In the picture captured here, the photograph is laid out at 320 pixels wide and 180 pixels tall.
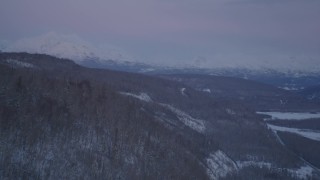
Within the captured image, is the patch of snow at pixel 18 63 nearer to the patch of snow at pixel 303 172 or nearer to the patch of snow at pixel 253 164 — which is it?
the patch of snow at pixel 253 164

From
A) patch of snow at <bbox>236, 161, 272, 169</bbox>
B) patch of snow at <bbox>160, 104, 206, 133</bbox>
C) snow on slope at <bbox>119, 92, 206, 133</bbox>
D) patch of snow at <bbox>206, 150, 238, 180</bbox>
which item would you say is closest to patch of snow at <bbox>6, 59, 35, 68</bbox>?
snow on slope at <bbox>119, 92, 206, 133</bbox>

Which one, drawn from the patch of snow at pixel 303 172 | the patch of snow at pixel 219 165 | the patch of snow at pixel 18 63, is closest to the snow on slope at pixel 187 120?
the patch of snow at pixel 219 165

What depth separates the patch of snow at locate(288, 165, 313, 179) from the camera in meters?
133

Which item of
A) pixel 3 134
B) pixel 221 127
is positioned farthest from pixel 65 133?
pixel 221 127

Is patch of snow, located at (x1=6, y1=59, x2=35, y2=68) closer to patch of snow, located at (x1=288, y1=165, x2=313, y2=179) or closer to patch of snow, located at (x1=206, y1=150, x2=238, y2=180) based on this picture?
patch of snow, located at (x1=206, y1=150, x2=238, y2=180)

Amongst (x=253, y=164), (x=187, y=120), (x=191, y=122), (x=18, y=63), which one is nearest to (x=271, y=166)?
(x=253, y=164)

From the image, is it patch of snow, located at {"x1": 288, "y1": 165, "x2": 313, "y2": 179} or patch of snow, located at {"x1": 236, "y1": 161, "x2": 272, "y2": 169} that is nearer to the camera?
patch of snow, located at {"x1": 236, "y1": 161, "x2": 272, "y2": 169}

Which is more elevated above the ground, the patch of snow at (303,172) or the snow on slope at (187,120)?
the snow on slope at (187,120)

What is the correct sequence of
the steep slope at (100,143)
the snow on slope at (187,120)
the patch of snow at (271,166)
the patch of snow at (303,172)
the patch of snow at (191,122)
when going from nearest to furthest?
the steep slope at (100,143), the patch of snow at (271,166), the patch of snow at (303,172), the patch of snow at (191,122), the snow on slope at (187,120)

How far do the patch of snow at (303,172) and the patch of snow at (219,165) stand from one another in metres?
17.7

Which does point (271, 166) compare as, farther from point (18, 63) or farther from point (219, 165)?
point (18, 63)

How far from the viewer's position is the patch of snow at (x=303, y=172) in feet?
437

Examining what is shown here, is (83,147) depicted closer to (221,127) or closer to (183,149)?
(183,149)

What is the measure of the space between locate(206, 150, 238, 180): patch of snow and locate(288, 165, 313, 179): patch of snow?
17.7 m
